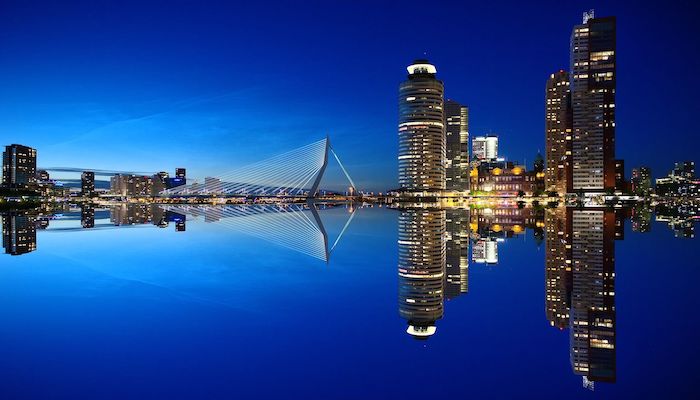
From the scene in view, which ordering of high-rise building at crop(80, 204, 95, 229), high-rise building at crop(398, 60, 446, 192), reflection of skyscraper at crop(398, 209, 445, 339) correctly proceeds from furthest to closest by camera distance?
high-rise building at crop(398, 60, 446, 192), high-rise building at crop(80, 204, 95, 229), reflection of skyscraper at crop(398, 209, 445, 339)

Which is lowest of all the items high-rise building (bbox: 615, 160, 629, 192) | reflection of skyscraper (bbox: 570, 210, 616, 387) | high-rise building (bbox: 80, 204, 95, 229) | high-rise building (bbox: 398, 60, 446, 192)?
reflection of skyscraper (bbox: 570, 210, 616, 387)

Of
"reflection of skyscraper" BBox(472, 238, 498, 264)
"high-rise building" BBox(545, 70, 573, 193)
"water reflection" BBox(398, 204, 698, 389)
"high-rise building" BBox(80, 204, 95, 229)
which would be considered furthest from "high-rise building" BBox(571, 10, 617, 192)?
"reflection of skyscraper" BBox(472, 238, 498, 264)

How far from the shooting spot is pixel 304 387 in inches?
267

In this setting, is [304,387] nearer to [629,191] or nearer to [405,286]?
[405,286]

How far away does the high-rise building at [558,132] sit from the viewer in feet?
467

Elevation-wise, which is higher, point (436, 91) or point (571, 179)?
point (436, 91)

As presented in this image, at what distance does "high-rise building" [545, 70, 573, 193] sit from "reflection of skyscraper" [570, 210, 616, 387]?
13096cm

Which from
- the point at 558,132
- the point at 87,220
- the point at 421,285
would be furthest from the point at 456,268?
the point at 558,132

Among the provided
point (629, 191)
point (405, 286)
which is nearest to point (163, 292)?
point (405, 286)

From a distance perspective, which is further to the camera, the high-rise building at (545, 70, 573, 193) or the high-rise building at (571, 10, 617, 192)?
the high-rise building at (545, 70, 573, 193)

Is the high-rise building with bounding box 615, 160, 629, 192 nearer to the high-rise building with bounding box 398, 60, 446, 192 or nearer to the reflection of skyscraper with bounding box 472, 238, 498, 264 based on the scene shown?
the high-rise building with bounding box 398, 60, 446, 192

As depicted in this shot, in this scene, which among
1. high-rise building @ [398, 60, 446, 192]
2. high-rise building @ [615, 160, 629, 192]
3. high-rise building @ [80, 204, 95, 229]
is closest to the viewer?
high-rise building @ [80, 204, 95, 229]

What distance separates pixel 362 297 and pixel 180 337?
485 cm

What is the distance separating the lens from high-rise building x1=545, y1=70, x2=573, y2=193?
5600 inches
